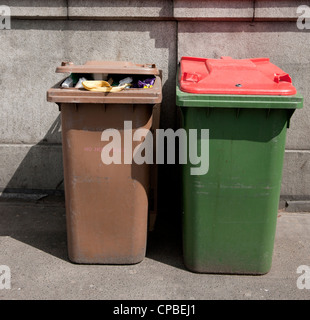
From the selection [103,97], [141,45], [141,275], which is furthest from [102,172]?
[141,45]

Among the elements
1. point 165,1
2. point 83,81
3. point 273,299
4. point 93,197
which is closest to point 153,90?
point 83,81

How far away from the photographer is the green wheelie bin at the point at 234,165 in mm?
3129

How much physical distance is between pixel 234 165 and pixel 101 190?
101 centimetres

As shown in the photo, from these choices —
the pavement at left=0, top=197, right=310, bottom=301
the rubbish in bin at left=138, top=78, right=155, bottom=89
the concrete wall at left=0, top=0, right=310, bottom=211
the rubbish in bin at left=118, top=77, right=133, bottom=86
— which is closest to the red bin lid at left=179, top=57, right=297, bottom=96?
the rubbish in bin at left=138, top=78, right=155, bottom=89

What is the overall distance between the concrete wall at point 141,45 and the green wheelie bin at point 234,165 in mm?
926

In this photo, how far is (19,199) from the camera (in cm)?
482

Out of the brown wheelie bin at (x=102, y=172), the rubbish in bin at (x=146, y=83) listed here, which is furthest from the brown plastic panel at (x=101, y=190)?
the rubbish in bin at (x=146, y=83)

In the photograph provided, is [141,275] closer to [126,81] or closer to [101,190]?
[101,190]

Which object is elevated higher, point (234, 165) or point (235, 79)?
point (235, 79)

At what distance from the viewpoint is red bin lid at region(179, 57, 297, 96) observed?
3.13 metres

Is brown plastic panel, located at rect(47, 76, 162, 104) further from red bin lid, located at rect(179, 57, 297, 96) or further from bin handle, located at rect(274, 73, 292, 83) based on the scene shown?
bin handle, located at rect(274, 73, 292, 83)

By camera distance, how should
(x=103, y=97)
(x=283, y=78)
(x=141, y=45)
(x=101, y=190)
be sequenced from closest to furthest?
(x=103, y=97) → (x=283, y=78) → (x=101, y=190) → (x=141, y=45)

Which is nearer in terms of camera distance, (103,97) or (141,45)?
(103,97)

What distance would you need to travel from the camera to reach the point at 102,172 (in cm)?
338
